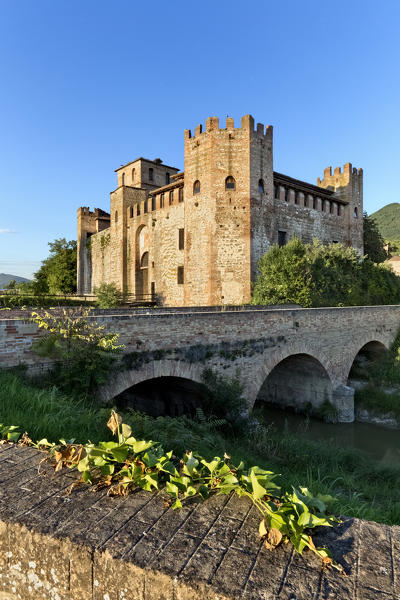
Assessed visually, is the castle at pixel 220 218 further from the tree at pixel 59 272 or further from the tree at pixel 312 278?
the tree at pixel 59 272

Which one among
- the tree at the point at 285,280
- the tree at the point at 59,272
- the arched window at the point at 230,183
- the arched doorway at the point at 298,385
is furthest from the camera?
the tree at the point at 59,272

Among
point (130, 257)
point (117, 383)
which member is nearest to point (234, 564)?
point (117, 383)

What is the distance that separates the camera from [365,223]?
1318 inches

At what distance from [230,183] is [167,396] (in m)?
15.5

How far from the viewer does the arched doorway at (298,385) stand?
581 inches

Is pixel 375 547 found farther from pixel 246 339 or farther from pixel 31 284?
pixel 31 284

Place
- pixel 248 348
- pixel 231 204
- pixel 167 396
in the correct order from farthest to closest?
pixel 231 204 < pixel 167 396 < pixel 248 348

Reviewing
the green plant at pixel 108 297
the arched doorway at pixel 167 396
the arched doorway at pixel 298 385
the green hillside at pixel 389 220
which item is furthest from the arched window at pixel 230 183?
the green hillside at pixel 389 220

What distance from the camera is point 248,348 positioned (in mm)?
10789

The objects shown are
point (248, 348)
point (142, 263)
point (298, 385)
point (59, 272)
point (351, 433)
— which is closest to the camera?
point (248, 348)

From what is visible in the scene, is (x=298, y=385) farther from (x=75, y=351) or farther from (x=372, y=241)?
(x=372, y=241)

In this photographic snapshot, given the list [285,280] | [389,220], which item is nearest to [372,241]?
[285,280]

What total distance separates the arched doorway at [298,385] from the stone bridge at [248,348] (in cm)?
4

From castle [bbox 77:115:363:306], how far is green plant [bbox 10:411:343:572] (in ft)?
64.9
